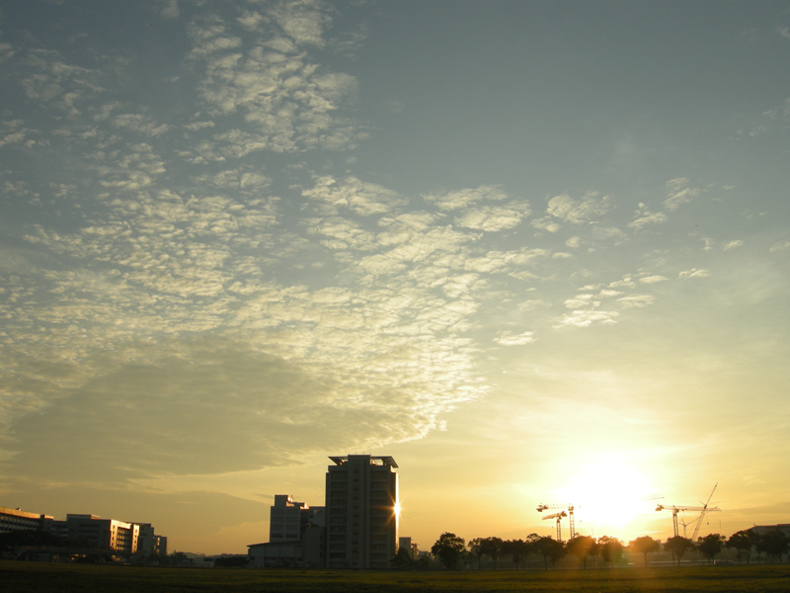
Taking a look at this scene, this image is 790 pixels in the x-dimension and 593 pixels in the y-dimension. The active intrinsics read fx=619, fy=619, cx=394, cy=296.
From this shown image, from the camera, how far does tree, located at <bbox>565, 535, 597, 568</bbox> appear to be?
185 meters

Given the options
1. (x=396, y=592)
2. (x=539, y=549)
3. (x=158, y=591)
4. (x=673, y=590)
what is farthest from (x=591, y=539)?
(x=158, y=591)

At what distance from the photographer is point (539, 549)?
19475 cm

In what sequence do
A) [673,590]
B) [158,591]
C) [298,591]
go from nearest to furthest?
[158,591], [298,591], [673,590]

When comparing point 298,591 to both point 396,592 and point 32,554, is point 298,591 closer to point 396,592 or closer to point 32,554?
point 396,592

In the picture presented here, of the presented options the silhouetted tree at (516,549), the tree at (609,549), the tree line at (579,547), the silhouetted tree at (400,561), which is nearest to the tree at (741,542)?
the tree line at (579,547)

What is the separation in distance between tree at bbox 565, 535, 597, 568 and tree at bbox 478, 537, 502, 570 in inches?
809

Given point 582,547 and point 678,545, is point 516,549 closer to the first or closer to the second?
point 582,547

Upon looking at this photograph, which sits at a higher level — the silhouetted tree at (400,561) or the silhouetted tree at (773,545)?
the silhouetted tree at (773,545)

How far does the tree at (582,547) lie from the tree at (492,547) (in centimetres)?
2054

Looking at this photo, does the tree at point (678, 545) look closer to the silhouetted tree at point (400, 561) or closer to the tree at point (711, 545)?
the tree at point (711, 545)

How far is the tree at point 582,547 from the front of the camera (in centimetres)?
18466

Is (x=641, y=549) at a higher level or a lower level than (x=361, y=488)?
lower

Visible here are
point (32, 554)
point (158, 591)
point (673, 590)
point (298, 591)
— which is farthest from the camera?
point (32, 554)

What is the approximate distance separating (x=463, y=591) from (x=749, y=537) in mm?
173964
